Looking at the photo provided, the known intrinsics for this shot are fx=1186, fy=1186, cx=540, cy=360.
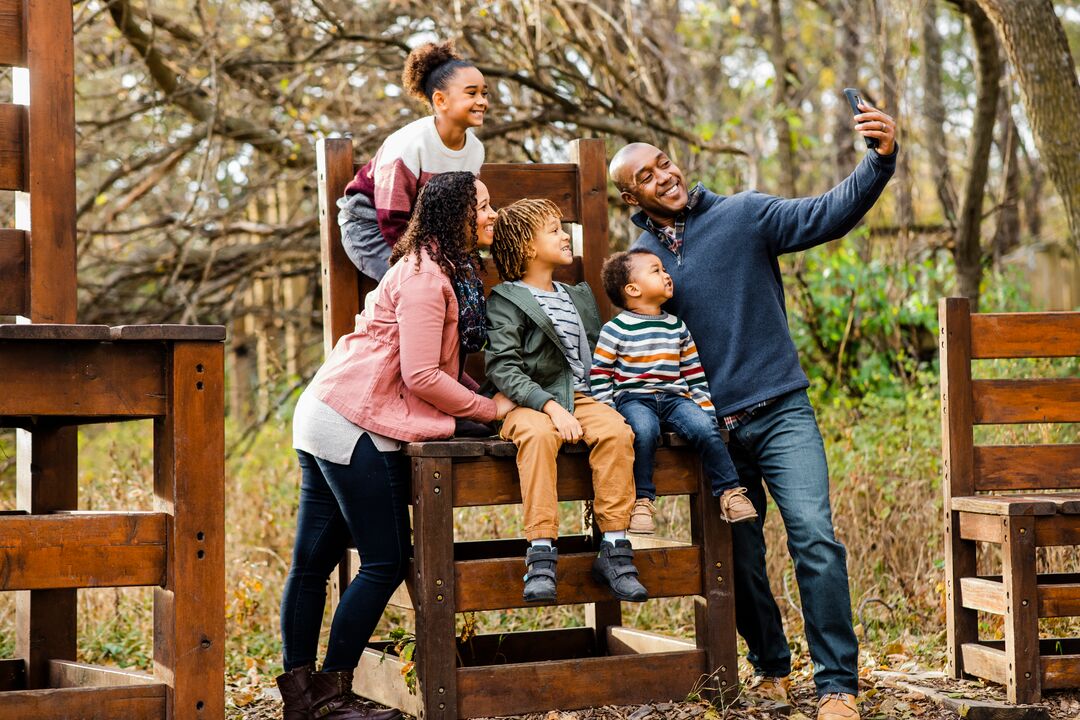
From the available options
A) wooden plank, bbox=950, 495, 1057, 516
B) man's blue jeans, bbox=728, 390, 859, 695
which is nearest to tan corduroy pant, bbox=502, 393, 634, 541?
man's blue jeans, bbox=728, 390, 859, 695

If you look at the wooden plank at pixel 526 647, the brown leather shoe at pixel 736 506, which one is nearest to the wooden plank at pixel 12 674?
the wooden plank at pixel 526 647

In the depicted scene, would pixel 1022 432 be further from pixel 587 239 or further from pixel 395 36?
pixel 395 36

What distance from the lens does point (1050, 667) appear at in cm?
420

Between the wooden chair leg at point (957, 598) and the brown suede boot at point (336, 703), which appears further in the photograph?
the wooden chair leg at point (957, 598)

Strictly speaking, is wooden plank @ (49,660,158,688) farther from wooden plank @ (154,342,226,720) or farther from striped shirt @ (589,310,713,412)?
striped shirt @ (589,310,713,412)

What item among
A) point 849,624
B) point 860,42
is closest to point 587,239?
point 849,624

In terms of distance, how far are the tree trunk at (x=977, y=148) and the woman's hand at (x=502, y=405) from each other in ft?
14.4

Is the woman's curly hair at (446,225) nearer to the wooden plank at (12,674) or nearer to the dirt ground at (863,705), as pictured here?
the dirt ground at (863,705)

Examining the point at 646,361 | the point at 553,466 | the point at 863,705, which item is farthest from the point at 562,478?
the point at 863,705

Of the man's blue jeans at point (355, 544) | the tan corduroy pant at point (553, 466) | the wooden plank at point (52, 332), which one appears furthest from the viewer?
the man's blue jeans at point (355, 544)

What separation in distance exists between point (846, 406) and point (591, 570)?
15.3 feet

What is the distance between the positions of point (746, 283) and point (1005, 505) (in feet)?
4.05

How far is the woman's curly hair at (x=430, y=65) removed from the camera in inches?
163

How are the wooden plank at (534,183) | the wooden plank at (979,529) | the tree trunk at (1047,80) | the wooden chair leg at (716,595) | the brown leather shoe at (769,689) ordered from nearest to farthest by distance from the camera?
the wooden chair leg at (716,595)
the brown leather shoe at (769,689)
the wooden plank at (979,529)
the wooden plank at (534,183)
the tree trunk at (1047,80)
